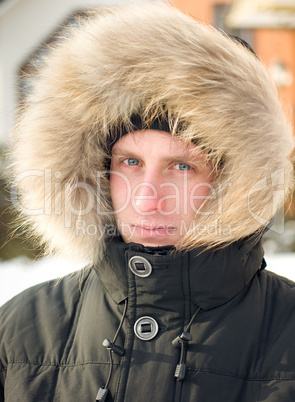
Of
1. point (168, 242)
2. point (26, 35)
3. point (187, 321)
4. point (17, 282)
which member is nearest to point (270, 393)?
point (187, 321)

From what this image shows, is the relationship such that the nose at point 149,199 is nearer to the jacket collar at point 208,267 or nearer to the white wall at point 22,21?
the jacket collar at point 208,267

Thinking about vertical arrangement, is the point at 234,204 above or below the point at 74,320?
above

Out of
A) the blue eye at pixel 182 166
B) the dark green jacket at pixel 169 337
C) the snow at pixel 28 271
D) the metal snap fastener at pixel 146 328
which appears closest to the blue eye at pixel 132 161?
the blue eye at pixel 182 166

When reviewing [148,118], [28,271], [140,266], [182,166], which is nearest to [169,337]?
[140,266]

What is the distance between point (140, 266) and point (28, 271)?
2.51m

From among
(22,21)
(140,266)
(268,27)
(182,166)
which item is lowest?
(140,266)

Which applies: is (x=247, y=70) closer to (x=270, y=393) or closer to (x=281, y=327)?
(x=281, y=327)

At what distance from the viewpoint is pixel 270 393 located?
1034 mm

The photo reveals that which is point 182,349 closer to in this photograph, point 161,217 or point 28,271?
point 161,217

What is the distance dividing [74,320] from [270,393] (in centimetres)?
54

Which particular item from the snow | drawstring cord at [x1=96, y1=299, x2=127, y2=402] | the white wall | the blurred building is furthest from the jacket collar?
the white wall

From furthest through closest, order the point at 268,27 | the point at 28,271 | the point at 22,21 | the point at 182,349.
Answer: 1. the point at 22,21
2. the point at 268,27
3. the point at 28,271
4. the point at 182,349

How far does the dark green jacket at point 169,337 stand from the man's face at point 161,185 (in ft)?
0.21

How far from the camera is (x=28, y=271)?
11.4 ft
